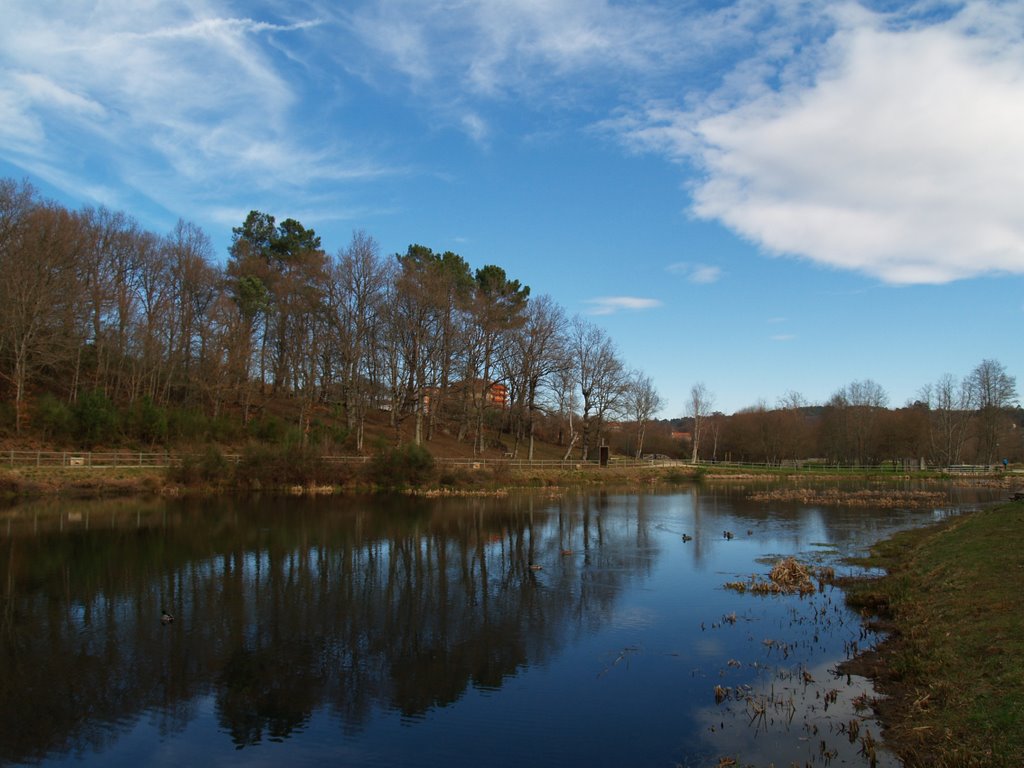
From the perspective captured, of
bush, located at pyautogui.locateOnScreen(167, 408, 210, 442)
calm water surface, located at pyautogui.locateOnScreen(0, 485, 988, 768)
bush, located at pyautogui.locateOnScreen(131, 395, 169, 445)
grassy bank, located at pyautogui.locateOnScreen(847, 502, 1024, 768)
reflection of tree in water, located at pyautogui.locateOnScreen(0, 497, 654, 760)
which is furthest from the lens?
bush, located at pyautogui.locateOnScreen(167, 408, 210, 442)

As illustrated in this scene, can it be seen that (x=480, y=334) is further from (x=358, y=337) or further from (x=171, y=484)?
(x=171, y=484)

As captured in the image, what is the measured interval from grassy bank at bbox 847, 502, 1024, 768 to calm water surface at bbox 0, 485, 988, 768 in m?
0.59

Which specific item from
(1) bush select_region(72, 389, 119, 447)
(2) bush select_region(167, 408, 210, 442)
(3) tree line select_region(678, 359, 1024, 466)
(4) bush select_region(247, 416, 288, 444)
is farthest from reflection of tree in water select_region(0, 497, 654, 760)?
(3) tree line select_region(678, 359, 1024, 466)

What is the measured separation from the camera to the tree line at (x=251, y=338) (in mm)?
43500

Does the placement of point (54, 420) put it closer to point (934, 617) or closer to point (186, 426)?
point (186, 426)

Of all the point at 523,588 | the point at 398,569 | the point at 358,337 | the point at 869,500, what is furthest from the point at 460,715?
the point at 358,337

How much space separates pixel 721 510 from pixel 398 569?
79.9 ft

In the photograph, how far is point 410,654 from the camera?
12188mm

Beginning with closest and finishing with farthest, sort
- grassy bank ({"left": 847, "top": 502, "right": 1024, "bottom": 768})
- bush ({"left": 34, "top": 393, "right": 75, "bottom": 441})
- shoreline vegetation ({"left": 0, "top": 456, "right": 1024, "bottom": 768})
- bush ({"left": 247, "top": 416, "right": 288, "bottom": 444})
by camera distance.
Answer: grassy bank ({"left": 847, "top": 502, "right": 1024, "bottom": 768})
shoreline vegetation ({"left": 0, "top": 456, "right": 1024, "bottom": 768})
bush ({"left": 34, "top": 393, "right": 75, "bottom": 441})
bush ({"left": 247, "top": 416, "right": 288, "bottom": 444})

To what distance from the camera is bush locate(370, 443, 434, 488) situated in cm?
4519

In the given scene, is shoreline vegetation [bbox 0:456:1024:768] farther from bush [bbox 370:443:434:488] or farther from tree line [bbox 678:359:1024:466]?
tree line [bbox 678:359:1024:466]

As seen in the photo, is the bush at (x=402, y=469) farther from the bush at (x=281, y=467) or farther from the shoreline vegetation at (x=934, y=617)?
the shoreline vegetation at (x=934, y=617)

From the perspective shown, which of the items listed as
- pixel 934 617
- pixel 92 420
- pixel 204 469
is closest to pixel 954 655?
pixel 934 617

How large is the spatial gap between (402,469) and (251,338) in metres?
20.5
